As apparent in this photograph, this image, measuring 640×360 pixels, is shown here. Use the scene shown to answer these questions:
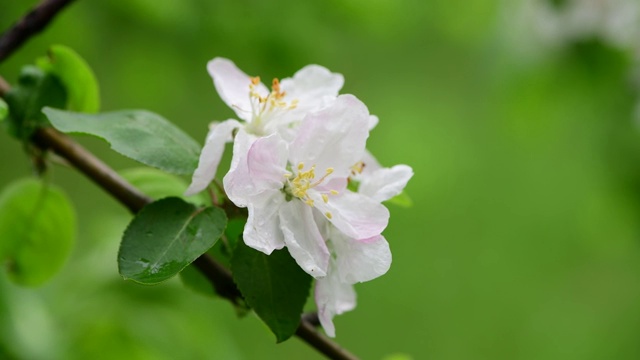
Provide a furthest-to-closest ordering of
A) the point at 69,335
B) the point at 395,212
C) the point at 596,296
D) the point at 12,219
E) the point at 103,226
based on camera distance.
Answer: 1. the point at 596,296
2. the point at 395,212
3. the point at 103,226
4. the point at 69,335
5. the point at 12,219

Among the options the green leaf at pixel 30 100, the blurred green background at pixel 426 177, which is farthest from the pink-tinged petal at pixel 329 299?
the green leaf at pixel 30 100

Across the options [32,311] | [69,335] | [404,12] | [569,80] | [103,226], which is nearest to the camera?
[32,311]

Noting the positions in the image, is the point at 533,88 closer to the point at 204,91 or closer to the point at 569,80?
the point at 569,80

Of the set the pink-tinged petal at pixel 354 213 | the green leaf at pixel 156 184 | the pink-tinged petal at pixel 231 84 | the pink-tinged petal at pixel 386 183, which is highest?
the pink-tinged petal at pixel 386 183

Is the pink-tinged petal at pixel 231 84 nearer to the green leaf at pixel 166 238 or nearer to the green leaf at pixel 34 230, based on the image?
the green leaf at pixel 166 238

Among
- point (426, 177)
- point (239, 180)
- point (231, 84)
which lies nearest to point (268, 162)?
point (239, 180)

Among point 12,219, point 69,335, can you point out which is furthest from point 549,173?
point 12,219

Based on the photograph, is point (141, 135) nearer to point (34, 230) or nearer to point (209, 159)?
point (209, 159)
